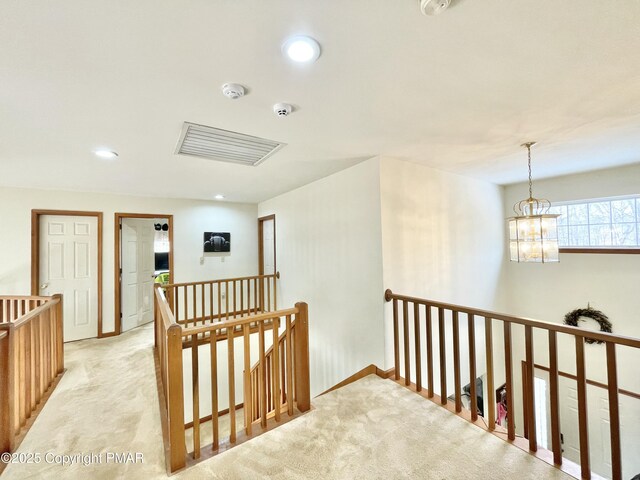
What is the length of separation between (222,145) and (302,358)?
2.00 metres

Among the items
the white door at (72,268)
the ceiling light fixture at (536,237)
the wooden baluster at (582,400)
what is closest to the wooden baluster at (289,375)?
the wooden baluster at (582,400)

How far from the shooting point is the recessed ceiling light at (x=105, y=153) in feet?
8.44

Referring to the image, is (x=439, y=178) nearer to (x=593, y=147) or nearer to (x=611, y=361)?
(x=593, y=147)

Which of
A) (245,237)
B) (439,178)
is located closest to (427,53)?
(439,178)

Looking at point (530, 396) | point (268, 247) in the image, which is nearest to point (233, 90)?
point (530, 396)

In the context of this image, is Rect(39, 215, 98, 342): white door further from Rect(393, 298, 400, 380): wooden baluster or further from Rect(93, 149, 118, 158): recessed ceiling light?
Rect(393, 298, 400, 380): wooden baluster

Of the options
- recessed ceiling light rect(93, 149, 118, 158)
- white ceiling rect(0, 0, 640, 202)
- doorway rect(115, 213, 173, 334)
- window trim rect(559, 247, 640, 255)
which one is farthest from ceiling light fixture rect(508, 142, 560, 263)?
doorway rect(115, 213, 173, 334)

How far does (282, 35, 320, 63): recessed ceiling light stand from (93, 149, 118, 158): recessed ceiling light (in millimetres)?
2240

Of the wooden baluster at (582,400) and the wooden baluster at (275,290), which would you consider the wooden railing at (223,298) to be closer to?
the wooden baluster at (275,290)

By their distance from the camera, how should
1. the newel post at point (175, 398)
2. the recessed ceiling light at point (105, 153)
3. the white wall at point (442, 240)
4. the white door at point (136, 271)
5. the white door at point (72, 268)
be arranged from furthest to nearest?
the white door at point (136, 271), the white door at point (72, 268), the white wall at point (442, 240), the recessed ceiling light at point (105, 153), the newel post at point (175, 398)

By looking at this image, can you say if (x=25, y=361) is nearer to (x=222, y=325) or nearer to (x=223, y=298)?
(x=222, y=325)

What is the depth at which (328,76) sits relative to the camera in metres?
1.48

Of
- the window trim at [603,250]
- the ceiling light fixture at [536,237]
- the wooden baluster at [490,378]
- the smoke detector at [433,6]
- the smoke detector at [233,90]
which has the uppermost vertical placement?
the smoke detector at [233,90]

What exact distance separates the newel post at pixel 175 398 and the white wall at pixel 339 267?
6.20 ft
